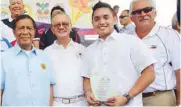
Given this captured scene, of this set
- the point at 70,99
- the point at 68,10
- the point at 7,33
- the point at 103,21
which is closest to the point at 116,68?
the point at 103,21

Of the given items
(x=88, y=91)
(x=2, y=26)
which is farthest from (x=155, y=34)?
(x=2, y=26)

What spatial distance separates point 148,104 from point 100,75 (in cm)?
57

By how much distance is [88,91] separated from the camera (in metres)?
2.02

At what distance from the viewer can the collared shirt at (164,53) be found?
7.16ft

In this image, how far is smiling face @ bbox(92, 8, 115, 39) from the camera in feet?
6.46

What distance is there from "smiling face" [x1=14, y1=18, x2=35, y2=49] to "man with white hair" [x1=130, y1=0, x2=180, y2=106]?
32.1 inches

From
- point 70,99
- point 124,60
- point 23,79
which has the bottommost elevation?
point 70,99

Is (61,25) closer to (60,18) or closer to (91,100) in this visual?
(60,18)

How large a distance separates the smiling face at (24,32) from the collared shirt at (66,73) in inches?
8.2

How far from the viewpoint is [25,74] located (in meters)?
1.97

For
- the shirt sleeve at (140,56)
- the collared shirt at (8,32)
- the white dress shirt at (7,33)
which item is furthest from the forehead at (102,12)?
the white dress shirt at (7,33)

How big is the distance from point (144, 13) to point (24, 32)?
92cm

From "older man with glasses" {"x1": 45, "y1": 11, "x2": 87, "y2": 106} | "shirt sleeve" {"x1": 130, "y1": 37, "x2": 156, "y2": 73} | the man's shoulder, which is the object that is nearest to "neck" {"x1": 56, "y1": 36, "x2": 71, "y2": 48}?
"older man with glasses" {"x1": 45, "y1": 11, "x2": 87, "y2": 106}

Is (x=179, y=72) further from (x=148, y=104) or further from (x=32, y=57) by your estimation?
(x=32, y=57)
